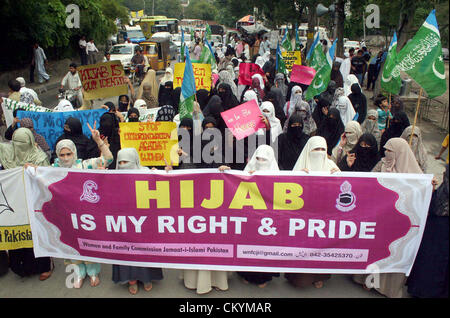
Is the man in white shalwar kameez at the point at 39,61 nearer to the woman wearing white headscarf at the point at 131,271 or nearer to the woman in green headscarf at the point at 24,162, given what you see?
the woman in green headscarf at the point at 24,162

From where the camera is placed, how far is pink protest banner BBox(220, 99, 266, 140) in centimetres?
441

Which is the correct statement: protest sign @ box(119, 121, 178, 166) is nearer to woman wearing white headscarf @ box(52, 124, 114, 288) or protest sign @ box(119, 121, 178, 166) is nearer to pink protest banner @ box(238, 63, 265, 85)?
woman wearing white headscarf @ box(52, 124, 114, 288)

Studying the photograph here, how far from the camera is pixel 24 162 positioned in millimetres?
3977

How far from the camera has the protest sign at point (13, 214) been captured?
383 centimetres

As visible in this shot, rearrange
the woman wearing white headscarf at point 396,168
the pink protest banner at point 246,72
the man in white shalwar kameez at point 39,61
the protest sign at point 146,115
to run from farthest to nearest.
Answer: the man in white shalwar kameez at point 39,61 → the pink protest banner at point 246,72 → the protest sign at point 146,115 → the woman wearing white headscarf at point 396,168

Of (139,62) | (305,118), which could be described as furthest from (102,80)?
(139,62)

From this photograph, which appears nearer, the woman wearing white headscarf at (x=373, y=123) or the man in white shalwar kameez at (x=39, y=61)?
the woman wearing white headscarf at (x=373, y=123)

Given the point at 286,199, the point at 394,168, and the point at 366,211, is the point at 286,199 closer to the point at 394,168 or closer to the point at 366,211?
the point at 366,211

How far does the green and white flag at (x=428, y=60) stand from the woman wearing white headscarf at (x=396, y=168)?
0.55 meters

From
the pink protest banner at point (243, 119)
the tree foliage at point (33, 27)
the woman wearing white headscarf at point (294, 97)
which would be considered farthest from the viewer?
the tree foliage at point (33, 27)

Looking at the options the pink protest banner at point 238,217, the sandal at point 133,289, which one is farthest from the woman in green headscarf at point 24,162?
the sandal at point 133,289

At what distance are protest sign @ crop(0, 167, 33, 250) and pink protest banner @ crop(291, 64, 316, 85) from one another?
554 centimetres

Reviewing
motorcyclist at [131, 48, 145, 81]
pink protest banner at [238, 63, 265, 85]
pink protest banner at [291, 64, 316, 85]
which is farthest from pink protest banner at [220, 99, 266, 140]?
motorcyclist at [131, 48, 145, 81]
